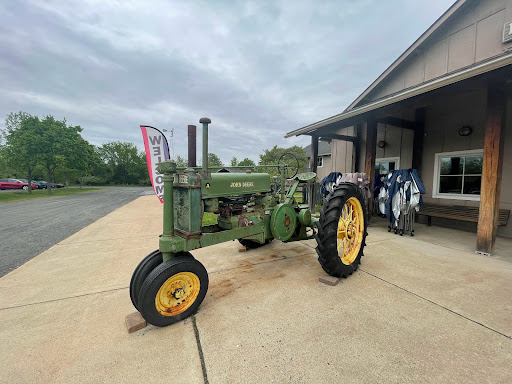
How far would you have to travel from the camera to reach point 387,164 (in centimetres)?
715

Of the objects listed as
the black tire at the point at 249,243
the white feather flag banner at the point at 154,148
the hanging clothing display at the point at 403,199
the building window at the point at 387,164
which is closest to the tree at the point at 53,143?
the white feather flag banner at the point at 154,148

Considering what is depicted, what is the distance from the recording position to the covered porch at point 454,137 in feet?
11.1

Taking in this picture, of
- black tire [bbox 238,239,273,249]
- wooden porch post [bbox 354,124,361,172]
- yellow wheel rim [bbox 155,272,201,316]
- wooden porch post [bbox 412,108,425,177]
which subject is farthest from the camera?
wooden porch post [bbox 354,124,361,172]

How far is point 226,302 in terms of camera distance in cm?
217

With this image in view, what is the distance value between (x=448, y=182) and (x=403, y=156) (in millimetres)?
1297

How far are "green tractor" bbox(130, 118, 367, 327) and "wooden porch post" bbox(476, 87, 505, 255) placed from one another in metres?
2.13

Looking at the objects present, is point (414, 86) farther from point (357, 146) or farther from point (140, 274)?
point (140, 274)

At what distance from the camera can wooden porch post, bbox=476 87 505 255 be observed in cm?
336

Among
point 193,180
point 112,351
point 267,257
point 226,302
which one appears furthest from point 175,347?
point 267,257

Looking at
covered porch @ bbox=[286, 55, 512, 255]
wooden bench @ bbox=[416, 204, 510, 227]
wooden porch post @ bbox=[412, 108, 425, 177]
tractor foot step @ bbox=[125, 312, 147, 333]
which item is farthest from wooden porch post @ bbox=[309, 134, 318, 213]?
tractor foot step @ bbox=[125, 312, 147, 333]

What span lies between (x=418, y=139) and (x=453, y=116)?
0.84 meters

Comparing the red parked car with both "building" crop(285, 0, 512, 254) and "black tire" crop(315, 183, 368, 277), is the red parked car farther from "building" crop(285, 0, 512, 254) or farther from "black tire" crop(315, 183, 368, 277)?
"black tire" crop(315, 183, 368, 277)

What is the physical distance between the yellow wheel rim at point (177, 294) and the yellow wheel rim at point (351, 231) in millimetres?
1781

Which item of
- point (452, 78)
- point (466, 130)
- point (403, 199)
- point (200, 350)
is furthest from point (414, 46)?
point (200, 350)
